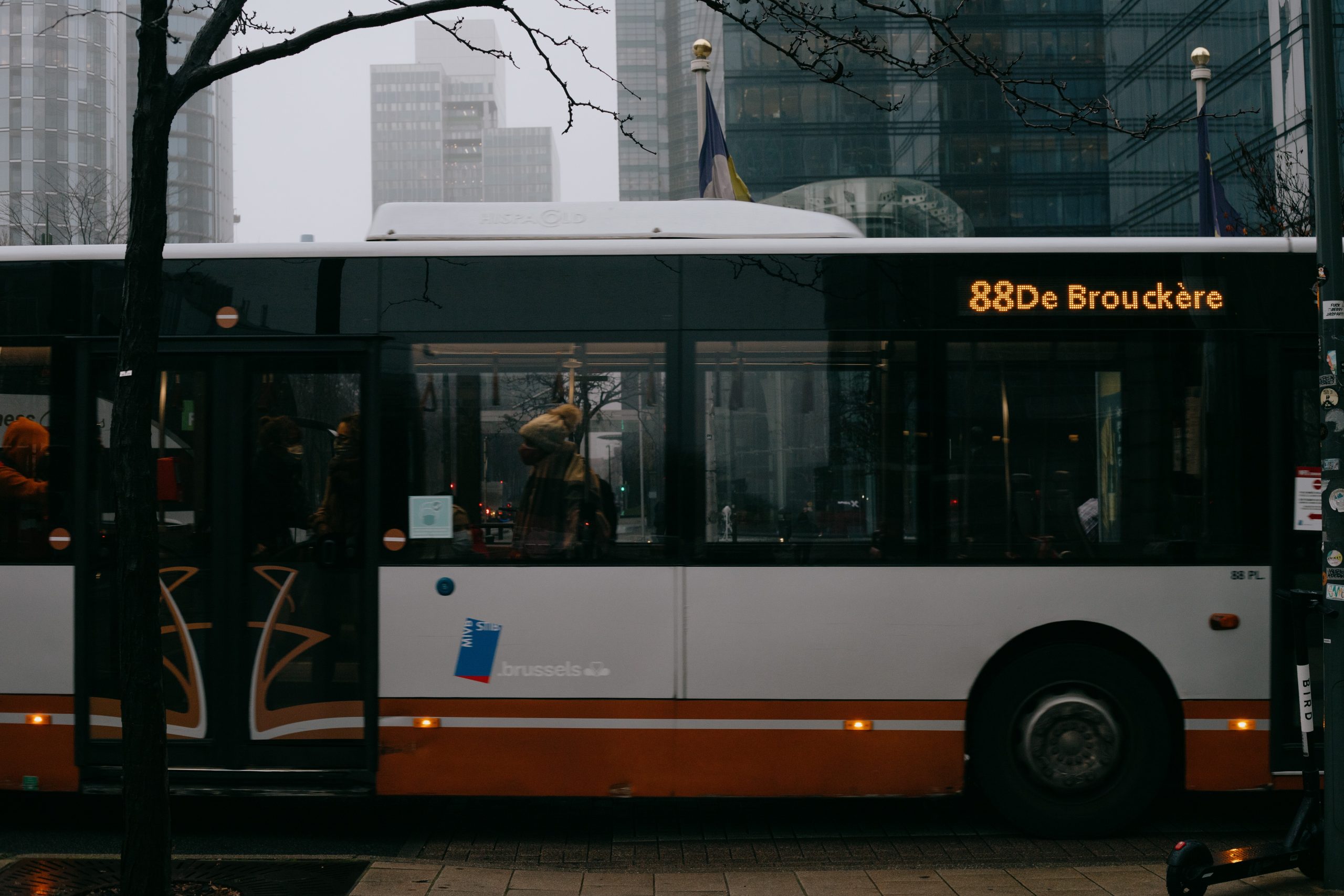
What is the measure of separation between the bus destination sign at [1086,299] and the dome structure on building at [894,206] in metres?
38.3

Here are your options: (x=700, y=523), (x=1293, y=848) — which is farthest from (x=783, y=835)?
(x=1293, y=848)

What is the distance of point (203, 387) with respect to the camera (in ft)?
19.5

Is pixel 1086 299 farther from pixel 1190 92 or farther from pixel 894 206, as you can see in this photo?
pixel 1190 92

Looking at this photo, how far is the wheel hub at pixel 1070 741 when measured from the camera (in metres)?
5.71

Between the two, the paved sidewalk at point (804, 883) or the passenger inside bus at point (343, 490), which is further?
the passenger inside bus at point (343, 490)

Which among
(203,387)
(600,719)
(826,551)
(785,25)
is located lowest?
(600,719)

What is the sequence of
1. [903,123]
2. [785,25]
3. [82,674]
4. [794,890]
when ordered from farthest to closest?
[903,123], [82,674], [785,25], [794,890]

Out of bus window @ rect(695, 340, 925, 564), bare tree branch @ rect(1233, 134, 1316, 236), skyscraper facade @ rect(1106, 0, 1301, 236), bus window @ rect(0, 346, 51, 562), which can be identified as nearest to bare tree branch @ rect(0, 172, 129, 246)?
bus window @ rect(0, 346, 51, 562)

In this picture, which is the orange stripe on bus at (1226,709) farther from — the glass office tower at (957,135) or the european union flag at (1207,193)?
the glass office tower at (957,135)

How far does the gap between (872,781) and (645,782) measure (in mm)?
1134

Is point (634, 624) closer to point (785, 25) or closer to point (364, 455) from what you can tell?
point (364, 455)

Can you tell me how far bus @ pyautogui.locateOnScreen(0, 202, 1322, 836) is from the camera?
565 cm

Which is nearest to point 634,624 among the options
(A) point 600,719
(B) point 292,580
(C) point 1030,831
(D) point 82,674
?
(A) point 600,719

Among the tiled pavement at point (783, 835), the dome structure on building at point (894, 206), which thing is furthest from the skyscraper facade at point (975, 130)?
the tiled pavement at point (783, 835)
